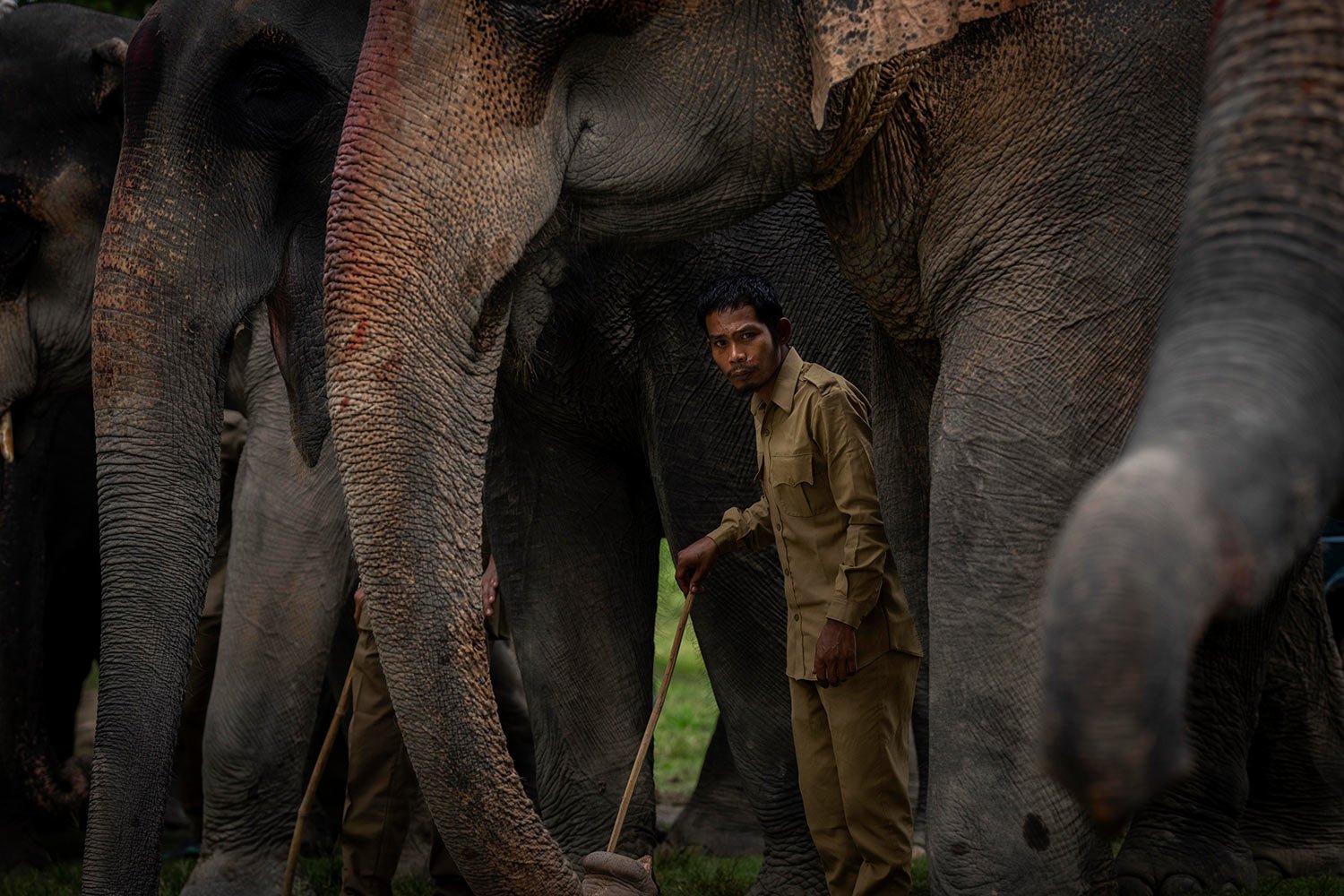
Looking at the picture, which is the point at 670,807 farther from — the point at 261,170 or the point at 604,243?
the point at 604,243

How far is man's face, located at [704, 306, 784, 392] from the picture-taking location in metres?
3.32

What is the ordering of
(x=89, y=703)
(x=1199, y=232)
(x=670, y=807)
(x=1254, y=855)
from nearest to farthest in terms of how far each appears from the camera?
(x=1199, y=232), (x=1254, y=855), (x=670, y=807), (x=89, y=703)

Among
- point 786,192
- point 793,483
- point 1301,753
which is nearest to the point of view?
point 786,192

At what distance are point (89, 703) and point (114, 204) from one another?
560 cm

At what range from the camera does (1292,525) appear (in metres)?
1.32

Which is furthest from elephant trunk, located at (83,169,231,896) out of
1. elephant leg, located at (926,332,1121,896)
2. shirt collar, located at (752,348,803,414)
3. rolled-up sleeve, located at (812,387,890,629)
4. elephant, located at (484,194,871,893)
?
elephant leg, located at (926,332,1121,896)

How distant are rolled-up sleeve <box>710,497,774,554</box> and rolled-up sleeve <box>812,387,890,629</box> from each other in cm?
19

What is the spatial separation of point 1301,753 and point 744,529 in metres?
1.57

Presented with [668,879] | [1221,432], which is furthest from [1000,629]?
[668,879]

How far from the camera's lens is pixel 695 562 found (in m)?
3.46

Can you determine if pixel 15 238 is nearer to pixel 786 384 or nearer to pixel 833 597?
pixel 786 384

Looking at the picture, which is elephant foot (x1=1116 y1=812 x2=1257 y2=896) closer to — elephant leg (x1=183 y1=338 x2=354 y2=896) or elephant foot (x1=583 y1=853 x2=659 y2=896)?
elephant foot (x1=583 y1=853 x2=659 y2=896)

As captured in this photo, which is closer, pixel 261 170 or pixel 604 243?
pixel 604 243

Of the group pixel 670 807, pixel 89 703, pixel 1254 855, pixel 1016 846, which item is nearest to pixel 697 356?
pixel 1016 846
